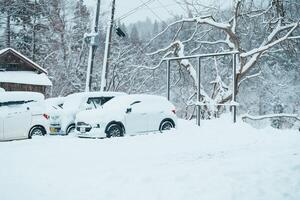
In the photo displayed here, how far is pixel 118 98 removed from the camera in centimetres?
1571

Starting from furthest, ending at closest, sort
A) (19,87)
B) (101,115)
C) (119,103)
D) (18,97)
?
1. (19,87)
2. (18,97)
3. (119,103)
4. (101,115)

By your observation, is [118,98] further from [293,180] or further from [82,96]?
[293,180]

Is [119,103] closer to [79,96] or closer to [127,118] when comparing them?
[127,118]

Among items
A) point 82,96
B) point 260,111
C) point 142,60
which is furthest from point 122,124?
point 260,111

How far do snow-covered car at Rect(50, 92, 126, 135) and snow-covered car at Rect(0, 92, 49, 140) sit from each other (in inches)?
34.9

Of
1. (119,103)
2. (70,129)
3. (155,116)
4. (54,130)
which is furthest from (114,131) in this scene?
(54,130)

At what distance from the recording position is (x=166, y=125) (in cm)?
1579

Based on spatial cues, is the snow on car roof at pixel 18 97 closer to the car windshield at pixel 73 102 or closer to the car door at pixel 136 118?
the car windshield at pixel 73 102

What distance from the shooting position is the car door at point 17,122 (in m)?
15.2

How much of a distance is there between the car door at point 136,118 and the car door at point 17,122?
447 cm

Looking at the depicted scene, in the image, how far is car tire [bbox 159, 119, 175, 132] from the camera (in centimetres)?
1557

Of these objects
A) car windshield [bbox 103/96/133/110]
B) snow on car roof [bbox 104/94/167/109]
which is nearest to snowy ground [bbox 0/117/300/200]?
car windshield [bbox 103/96/133/110]

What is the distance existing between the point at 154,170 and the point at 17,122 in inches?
384

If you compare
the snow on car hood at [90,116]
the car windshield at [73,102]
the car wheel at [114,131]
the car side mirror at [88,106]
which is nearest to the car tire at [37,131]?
the car windshield at [73,102]
